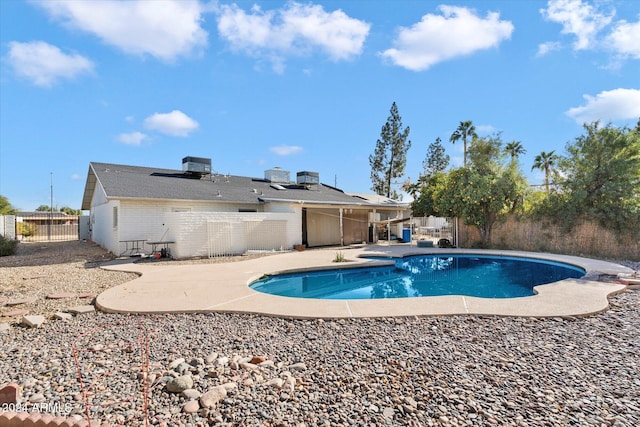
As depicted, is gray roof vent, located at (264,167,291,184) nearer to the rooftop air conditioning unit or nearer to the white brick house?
the rooftop air conditioning unit

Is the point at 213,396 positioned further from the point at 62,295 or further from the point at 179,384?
the point at 62,295

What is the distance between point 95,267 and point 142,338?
8366 millimetres

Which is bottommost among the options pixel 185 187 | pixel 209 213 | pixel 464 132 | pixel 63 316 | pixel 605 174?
pixel 63 316

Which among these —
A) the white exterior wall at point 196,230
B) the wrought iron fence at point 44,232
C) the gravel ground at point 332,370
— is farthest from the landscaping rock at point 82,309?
the wrought iron fence at point 44,232

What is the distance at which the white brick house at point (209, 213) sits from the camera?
1369 centimetres

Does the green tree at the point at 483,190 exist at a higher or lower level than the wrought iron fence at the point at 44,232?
higher

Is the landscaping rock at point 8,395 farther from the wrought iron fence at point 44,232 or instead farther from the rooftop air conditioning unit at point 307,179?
the wrought iron fence at point 44,232

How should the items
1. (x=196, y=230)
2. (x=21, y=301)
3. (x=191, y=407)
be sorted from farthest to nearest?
1. (x=196, y=230)
2. (x=21, y=301)
3. (x=191, y=407)

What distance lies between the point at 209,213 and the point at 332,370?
1164cm

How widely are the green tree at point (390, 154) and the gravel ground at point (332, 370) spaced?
28346mm

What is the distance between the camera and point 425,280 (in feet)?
34.6

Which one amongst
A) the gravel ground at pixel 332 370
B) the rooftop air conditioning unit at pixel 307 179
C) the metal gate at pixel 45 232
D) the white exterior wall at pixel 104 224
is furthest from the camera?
the metal gate at pixel 45 232

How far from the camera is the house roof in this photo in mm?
14469

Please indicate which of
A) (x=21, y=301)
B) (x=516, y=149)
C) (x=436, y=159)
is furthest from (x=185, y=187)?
(x=516, y=149)
